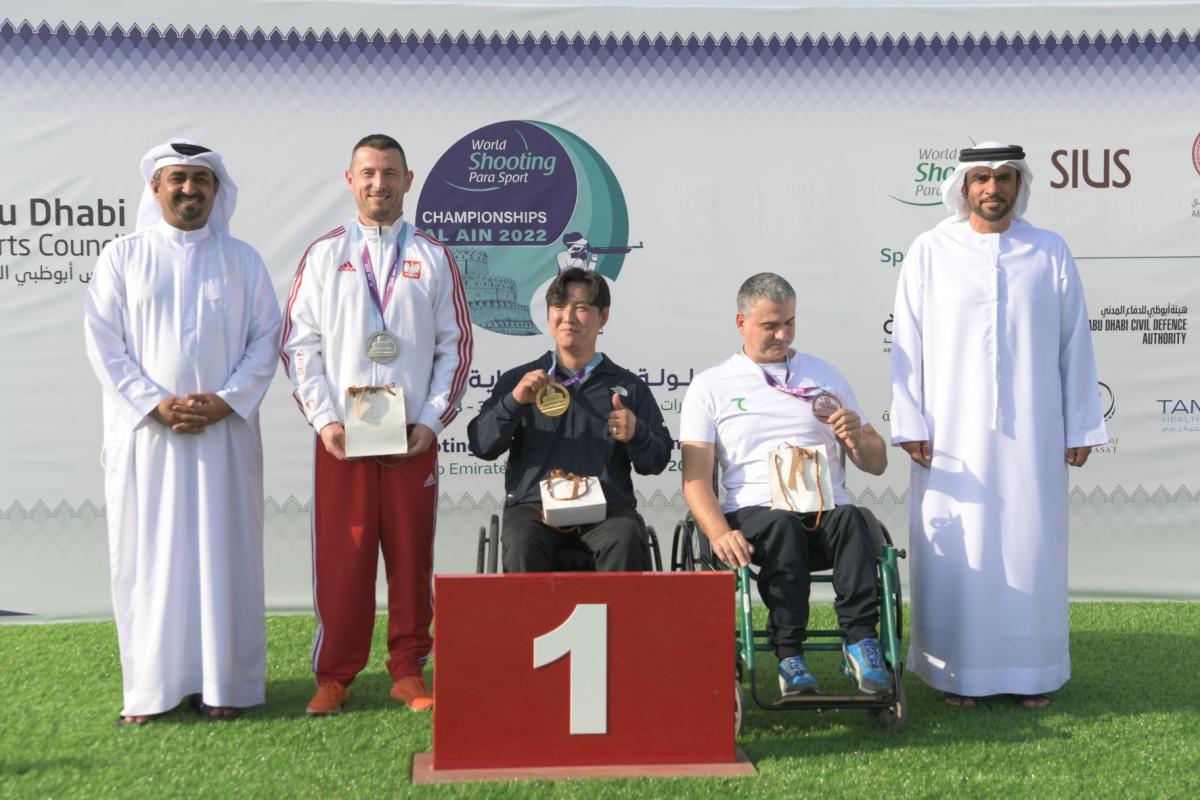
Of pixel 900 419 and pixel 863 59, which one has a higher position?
pixel 863 59

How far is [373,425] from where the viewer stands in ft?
13.2

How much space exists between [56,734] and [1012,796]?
3035 millimetres

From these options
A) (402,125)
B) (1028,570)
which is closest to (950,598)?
(1028,570)

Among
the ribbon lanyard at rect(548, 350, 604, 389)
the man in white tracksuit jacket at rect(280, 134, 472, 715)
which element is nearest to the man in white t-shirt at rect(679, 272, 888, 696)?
the ribbon lanyard at rect(548, 350, 604, 389)

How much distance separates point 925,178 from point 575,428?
2.85m

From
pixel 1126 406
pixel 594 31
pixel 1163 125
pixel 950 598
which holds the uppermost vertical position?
pixel 594 31

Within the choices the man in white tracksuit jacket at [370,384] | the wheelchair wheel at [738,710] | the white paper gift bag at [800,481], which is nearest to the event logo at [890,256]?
the white paper gift bag at [800,481]

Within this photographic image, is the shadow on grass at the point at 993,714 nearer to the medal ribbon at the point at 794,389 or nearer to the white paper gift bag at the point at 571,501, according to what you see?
the white paper gift bag at the point at 571,501

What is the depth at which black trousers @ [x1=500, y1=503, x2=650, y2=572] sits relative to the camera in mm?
3865

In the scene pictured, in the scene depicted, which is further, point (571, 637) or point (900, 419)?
point (900, 419)

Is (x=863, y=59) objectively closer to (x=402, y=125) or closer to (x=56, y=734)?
(x=402, y=125)

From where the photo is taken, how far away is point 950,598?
13.9 feet

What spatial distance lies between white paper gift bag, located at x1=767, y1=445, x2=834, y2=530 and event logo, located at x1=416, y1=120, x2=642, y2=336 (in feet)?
7.41

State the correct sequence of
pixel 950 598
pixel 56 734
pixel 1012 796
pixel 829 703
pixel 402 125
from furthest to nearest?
pixel 402 125, pixel 950 598, pixel 56 734, pixel 829 703, pixel 1012 796
